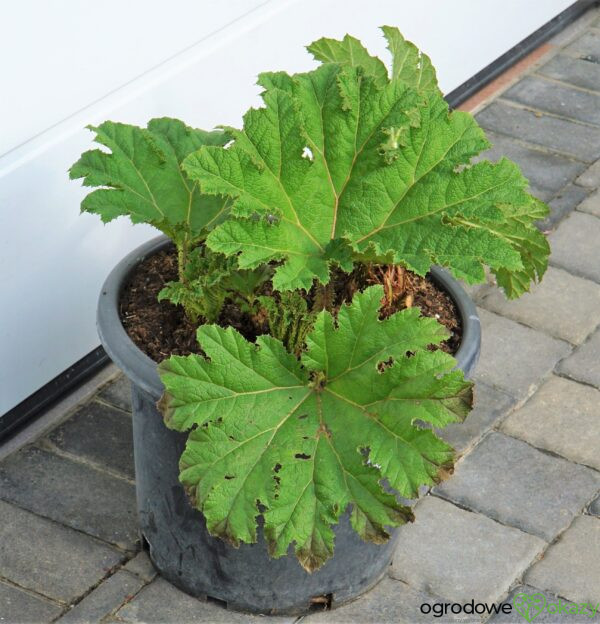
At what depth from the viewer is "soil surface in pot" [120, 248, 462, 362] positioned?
2.62 metres

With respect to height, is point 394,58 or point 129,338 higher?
point 394,58

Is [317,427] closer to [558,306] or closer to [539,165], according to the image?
[558,306]

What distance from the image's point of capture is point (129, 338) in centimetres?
256

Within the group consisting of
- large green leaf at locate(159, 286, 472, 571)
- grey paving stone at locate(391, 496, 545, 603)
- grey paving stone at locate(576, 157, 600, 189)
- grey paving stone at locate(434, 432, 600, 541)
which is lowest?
grey paving stone at locate(576, 157, 600, 189)

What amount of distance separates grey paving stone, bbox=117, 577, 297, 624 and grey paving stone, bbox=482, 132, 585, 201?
2.16 m

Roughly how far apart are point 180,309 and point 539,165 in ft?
7.26

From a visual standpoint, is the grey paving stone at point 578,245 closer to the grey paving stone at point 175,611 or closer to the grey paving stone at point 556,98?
the grey paving stone at point 556,98

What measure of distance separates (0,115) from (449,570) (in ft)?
5.33

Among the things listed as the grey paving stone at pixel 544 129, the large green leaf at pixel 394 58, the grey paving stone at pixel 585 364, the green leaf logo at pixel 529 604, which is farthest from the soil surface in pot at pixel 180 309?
the grey paving stone at pixel 544 129

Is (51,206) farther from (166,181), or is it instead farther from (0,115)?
(166,181)

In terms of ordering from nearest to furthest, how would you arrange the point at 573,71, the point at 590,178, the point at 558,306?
the point at 558,306 → the point at 590,178 → the point at 573,71

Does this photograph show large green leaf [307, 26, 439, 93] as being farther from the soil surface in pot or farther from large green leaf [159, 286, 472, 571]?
large green leaf [159, 286, 472, 571]

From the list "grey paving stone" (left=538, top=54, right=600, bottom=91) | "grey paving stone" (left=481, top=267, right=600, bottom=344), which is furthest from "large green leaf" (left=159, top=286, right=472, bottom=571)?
"grey paving stone" (left=538, top=54, right=600, bottom=91)

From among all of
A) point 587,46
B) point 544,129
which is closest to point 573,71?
point 587,46
